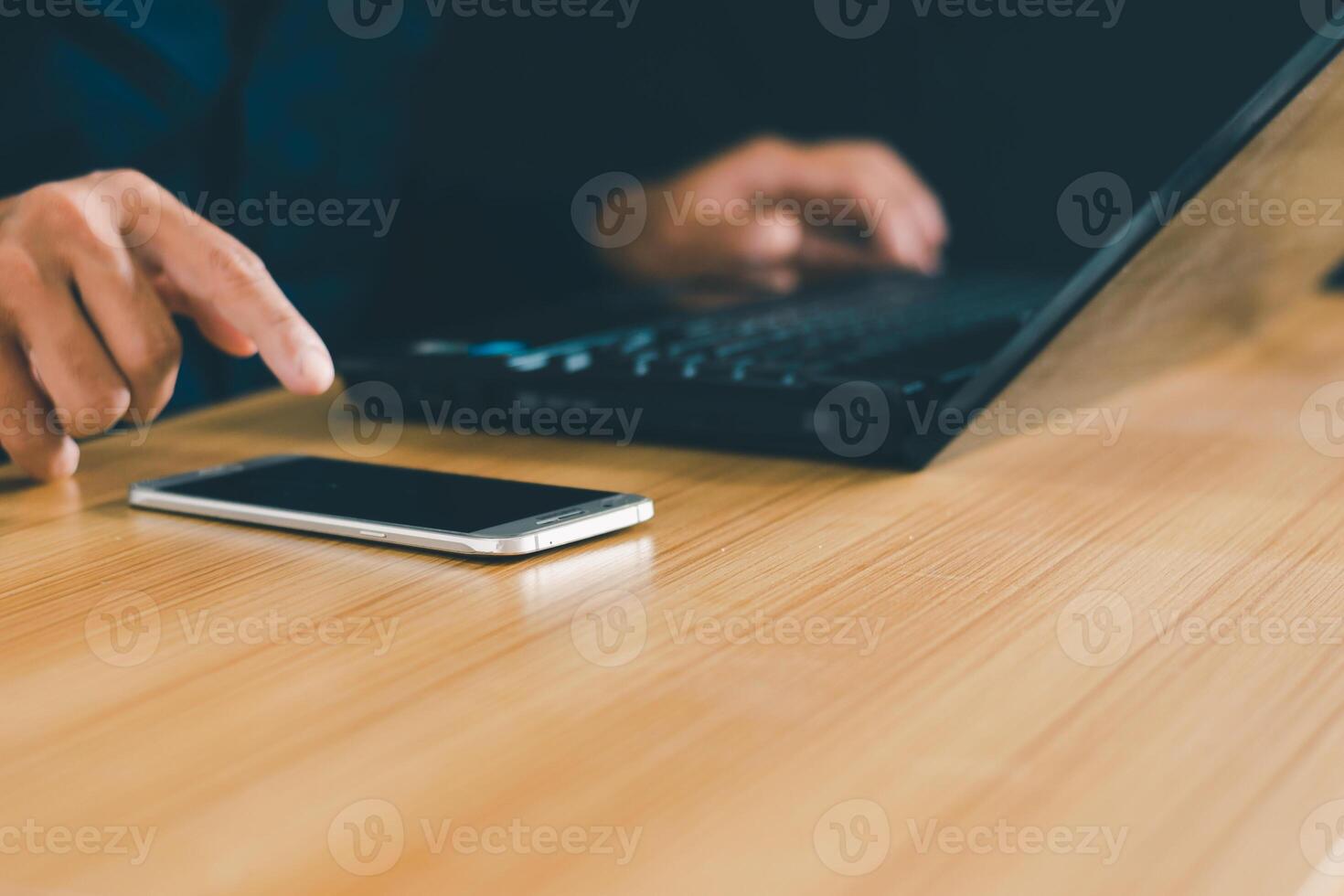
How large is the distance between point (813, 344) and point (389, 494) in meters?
0.26

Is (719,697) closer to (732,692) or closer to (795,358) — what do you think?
(732,692)

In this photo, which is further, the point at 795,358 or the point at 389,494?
the point at 795,358

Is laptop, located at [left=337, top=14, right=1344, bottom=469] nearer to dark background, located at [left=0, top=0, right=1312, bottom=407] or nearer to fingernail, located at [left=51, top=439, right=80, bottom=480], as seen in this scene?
fingernail, located at [left=51, top=439, right=80, bottom=480]

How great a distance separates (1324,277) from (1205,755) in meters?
1.11

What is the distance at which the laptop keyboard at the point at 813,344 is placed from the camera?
639 millimetres

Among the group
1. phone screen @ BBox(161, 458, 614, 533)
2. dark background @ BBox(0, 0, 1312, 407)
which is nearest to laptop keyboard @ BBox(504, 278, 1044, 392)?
phone screen @ BBox(161, 458, 614, 533)

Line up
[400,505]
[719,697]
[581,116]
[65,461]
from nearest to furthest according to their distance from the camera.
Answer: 1. [719,697]
2. [400,505]
3. [65,461]
4. [581,116]

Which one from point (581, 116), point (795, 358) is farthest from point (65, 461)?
point (581, 116)

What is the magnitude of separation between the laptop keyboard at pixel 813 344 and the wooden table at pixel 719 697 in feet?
0.21

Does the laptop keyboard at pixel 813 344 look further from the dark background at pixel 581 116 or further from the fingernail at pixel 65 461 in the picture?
the dark background at pixel 581 116

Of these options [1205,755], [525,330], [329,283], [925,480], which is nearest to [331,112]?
[329,283]

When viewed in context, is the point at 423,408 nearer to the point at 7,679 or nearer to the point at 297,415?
the point at 297,415

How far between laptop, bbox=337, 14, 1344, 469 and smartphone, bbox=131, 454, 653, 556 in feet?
0.37

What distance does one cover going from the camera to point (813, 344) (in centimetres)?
71
